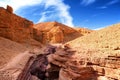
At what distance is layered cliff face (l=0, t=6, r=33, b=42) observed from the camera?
31869 millimetres

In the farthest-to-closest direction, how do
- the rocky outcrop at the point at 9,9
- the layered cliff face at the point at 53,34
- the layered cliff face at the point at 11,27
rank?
the layered cliff face at the point at 53,34 < the rocky outcrop at the point at 9,9 < the layered cliff face at the point at 11,27

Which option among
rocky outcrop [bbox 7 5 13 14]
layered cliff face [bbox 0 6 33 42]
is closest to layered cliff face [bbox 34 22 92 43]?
layered cliff face [bbox 0 6 33 42]

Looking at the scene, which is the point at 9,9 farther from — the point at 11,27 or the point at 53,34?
the point at 53,34

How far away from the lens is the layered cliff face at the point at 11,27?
31.9 metres

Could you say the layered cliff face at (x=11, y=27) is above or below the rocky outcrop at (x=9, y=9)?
below

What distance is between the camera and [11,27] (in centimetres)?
3369

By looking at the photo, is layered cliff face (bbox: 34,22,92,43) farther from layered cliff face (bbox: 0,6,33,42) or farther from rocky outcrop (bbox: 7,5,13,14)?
rocky outcrop (bbox: 7,5,13,14)

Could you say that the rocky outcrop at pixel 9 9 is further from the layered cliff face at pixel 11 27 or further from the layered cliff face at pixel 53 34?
the layered cliff face at pixel 53 34

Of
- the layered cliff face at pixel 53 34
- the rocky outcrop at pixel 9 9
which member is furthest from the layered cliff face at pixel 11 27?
the layered cliff face at pixel 53 34

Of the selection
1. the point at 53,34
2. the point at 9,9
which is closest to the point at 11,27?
the point at 9,9

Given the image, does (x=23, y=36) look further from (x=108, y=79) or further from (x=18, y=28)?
(x=108, y=79)

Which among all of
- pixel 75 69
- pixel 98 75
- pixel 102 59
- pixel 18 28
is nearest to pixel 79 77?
pixel 75 69

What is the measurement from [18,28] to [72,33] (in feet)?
152

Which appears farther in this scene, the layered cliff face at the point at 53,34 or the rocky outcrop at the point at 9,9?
the layered cliff face at the point at 53,34
